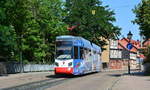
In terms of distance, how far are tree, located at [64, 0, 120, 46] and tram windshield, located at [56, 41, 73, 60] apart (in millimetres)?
43315

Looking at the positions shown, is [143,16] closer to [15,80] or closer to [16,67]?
[15,80]

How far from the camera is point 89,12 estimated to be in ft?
252

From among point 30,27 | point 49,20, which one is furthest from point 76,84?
point 49,20

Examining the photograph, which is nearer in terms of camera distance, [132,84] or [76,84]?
[132,84]

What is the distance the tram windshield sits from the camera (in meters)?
31.5

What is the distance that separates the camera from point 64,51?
104 feet

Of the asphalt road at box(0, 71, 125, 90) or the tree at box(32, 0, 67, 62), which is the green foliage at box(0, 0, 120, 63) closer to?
the tree at box(32, 0, 67, 62)

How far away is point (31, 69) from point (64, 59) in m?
23.0

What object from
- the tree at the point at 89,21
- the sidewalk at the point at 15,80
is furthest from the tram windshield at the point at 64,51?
the tree at the point at 89,21

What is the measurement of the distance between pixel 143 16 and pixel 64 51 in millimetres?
7320

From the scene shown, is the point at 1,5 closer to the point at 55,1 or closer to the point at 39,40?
the point at 39,40

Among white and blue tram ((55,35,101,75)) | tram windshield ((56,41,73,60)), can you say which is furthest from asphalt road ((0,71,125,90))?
tram windshield ((56,41,73,60))

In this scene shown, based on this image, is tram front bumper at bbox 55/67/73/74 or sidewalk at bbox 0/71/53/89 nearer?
sidewalk at bbox 0/71/53/89

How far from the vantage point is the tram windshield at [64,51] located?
31467 millimetres
